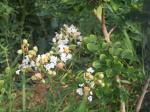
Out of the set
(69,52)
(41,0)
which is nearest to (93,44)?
(69,52)

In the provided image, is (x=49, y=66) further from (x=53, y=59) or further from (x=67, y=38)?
(x=67, y=38)

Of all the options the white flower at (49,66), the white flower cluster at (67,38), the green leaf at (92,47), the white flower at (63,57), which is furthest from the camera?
the white flower cluster at (67,38)

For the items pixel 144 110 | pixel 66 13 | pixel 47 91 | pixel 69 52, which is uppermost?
pixel 66 13

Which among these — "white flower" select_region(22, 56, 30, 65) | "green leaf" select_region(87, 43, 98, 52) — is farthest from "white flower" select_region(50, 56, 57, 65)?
"green leaf" select_region(87, 43, 98, 52)

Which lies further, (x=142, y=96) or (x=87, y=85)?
(x=142, y=96)

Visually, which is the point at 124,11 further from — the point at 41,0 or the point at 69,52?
the point at 41,0

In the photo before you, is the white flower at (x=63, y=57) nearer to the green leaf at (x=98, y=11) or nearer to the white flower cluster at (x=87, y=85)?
the white flower cluster at (x=87, y=85)

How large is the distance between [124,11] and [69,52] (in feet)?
1.43

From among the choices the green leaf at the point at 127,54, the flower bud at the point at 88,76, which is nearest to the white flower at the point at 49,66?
the flower bud at the point at 88,76

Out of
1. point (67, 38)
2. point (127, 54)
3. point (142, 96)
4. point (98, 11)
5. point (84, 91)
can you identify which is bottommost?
point (142, 96)

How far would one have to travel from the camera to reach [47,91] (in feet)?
11.7

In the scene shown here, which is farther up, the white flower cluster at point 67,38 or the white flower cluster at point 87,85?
the white flower cluster at point 67,38

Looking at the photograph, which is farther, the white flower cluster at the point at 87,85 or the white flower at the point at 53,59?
the white flower at the point at 53,59

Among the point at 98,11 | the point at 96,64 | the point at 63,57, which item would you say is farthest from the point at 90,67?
the point at 98,11
